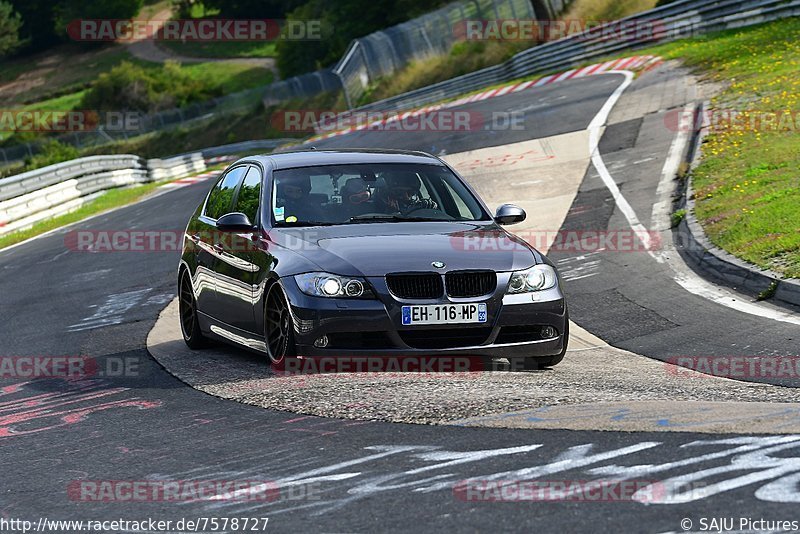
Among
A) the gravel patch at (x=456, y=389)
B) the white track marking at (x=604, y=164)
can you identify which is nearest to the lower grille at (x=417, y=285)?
the gravel patch at (x=456, y=389)

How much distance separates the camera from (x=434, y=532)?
5066 millimetres

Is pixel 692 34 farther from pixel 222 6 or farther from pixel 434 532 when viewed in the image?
pixel 222 6

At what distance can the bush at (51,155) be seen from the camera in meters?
59.5

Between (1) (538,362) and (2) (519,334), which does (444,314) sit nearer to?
(2) (519,334)

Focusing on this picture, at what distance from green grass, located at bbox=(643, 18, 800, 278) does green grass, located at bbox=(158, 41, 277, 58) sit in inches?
3080

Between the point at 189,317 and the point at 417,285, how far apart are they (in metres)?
3.17

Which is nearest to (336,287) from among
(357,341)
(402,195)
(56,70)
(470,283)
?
(357,341)

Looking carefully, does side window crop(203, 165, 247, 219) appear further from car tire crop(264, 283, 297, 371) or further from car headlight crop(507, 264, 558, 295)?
car headlight crop(507, 264, 558, 295)

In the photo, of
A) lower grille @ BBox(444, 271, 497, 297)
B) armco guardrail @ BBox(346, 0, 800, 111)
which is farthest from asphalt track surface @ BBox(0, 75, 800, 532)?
armco guardrail @ BBox(346, 0, 800, 111)

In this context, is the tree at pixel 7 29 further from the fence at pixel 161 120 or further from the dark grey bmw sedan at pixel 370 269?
the dark grey bmw sedan at pixel 370 269

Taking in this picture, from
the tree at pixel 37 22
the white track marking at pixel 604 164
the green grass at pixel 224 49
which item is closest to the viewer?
the white track marking at pixel 604 164

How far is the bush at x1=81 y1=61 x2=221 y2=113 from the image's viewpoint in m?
91.2

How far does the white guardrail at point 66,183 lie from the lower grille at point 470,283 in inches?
772

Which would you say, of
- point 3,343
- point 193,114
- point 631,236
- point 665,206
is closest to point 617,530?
point 3,343
